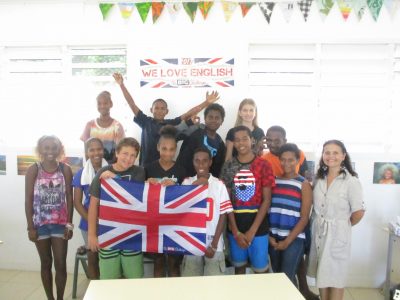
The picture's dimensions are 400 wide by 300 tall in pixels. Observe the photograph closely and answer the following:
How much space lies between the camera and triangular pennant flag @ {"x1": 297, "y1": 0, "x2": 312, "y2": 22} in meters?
3.36

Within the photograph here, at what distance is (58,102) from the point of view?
12.2ft

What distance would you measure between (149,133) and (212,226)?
1.16m

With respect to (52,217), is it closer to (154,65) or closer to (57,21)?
(154,65)

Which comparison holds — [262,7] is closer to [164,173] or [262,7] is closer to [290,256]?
[164,173]

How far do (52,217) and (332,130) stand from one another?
2.75 metres

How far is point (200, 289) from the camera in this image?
1.70 meters

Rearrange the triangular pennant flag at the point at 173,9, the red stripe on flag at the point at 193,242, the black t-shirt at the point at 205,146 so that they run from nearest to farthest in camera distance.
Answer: the red stripe on flag at the point at 193,242
the black t-shirt at the point at 205,146
the triangular pennant flag at the point at 173,9

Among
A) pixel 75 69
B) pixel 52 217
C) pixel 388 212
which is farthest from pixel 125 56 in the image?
pixel 388 212

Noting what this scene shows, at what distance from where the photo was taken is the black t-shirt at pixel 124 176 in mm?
2498

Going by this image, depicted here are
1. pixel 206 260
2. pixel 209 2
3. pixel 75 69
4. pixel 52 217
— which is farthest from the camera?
pixel 75 69

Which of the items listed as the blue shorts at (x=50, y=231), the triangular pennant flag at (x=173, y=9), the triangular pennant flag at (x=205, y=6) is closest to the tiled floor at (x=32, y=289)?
the blue shorts at (x=50, y=231)

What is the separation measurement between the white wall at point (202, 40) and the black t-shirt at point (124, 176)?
1.09 metres

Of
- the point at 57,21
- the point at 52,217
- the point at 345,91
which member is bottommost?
the point at 52,217

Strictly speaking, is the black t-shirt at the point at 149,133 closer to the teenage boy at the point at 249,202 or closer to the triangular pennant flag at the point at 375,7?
the teenage boy at the point at 249,202
